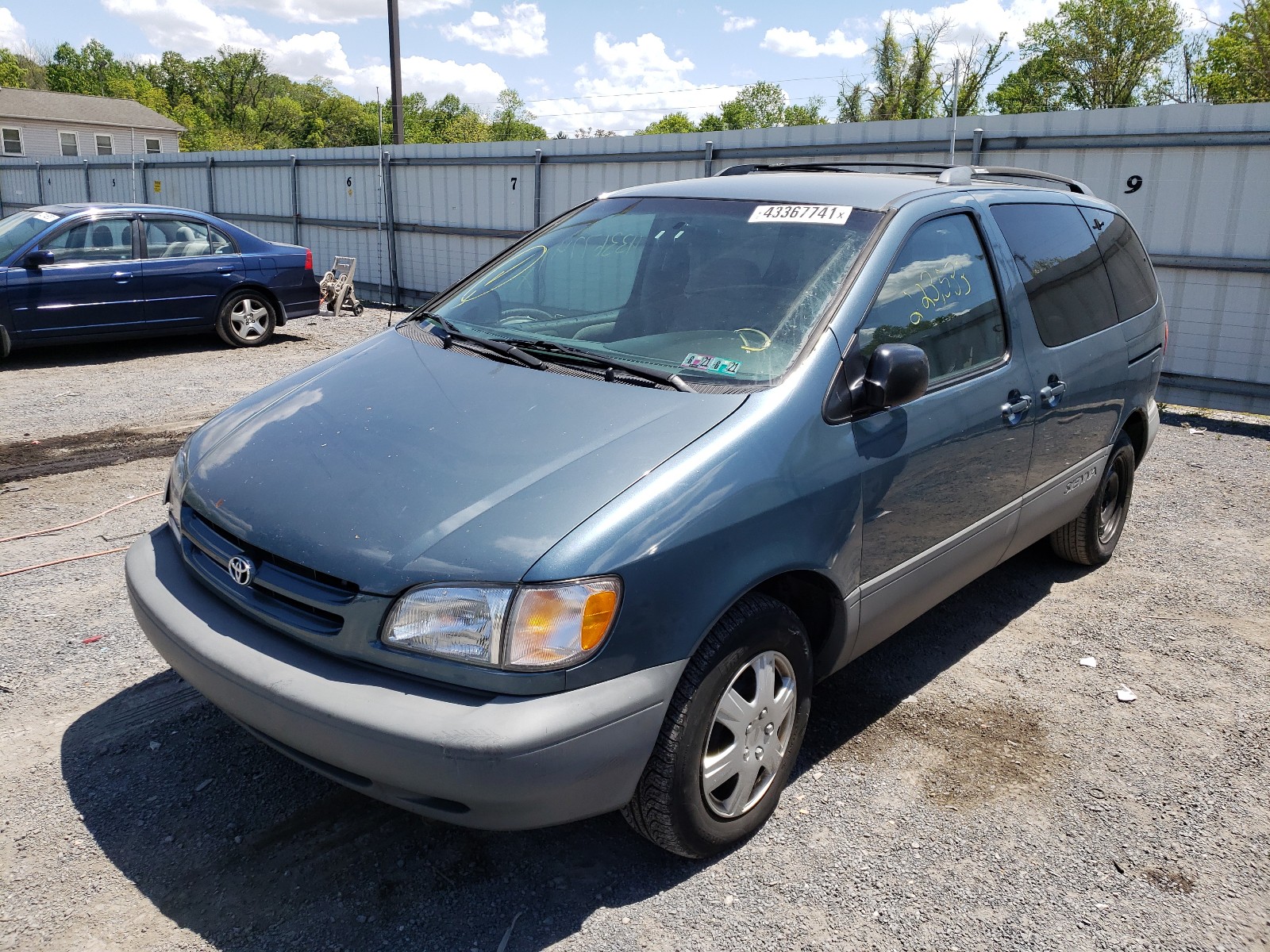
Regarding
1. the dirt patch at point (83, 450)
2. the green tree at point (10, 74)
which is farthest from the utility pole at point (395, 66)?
the green tree at point (10, 74)

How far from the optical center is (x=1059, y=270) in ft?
13.8

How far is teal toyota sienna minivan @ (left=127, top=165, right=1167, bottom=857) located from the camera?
2.28 m

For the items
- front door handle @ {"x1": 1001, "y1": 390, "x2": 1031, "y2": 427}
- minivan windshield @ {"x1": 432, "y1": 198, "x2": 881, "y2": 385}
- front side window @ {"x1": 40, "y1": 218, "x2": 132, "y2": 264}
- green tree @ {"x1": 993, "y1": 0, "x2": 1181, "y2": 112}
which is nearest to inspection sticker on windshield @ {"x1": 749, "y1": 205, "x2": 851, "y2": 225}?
minivan windshield @ {"x1": 432, "y1": 198, "x2": 881, "y2": 385}

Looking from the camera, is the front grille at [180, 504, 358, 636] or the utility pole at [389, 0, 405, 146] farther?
the utility pole at [389, 0, 405, 146]

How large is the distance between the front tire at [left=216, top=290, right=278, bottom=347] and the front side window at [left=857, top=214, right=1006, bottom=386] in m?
9.50

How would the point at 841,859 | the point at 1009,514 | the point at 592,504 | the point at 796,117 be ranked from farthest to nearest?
the point at 796,117 → the point at 1009,514 → the point at 841,859 → the point at 592,504

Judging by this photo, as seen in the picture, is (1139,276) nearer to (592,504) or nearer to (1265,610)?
(1265,610)

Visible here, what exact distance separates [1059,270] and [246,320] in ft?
31.3

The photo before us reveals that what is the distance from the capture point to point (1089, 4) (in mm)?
55125

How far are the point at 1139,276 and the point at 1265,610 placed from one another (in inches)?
68.8

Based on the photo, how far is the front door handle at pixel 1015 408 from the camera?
143 inches

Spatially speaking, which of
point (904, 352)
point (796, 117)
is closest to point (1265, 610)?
point (904, 352)

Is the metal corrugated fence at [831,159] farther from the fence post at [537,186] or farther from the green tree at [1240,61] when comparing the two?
the green tree at [1240,61]

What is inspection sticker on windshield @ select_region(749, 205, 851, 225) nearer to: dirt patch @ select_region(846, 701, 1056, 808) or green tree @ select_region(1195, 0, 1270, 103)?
dirt patch @ select_region(846, 701, 1056, 808)
